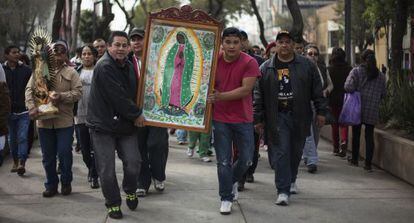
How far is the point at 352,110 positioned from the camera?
28.1 feet

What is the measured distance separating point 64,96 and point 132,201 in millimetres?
1437

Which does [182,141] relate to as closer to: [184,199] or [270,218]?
[184,199]

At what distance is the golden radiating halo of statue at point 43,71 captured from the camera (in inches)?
255

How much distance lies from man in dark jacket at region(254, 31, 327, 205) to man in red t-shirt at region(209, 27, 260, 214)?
42 centimetres

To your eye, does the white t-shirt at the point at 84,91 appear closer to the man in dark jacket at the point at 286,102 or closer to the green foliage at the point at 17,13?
the man in dark jacket at the point at 286,102

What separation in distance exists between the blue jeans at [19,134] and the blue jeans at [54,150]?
4.79 feet

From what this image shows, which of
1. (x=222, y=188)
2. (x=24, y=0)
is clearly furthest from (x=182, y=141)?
(x=24, y=0)

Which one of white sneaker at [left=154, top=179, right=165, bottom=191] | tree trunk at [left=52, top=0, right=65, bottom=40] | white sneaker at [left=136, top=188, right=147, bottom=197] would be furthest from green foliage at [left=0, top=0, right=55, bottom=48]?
white sneaker at [left=136, top=188, right=147, bottom=197]

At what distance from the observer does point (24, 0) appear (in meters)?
39.6

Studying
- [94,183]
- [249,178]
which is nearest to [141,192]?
[94,183]

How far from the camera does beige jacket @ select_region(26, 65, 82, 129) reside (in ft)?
21.5

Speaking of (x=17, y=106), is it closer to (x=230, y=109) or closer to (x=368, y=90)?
(x=230, y=109)

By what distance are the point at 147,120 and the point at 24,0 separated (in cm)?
3655

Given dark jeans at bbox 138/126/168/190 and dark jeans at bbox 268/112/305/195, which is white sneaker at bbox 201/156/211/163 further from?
dark jeans at bbox 268/112/305/195
